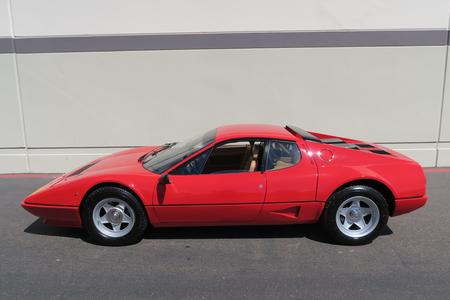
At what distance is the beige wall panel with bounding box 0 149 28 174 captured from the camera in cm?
714

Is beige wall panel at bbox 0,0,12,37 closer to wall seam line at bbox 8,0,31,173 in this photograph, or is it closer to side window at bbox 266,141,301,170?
wall seam line at bbox 8,0,31,173

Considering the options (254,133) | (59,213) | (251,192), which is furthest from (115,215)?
(254,133)

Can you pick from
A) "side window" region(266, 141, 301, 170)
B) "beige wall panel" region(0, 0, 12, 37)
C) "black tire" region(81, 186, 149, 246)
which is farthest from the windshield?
"beige wall panel" region(0, 0, 12, 37)

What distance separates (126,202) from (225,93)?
3.76 m

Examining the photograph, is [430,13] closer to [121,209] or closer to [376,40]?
[376,40]

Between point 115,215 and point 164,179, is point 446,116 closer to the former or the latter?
point 164,179

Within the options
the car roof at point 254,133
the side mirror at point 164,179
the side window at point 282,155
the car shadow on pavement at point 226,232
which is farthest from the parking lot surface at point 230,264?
the car roof at point 254,133

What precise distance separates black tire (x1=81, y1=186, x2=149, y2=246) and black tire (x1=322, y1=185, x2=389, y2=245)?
6.49ft

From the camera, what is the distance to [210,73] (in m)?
6.89

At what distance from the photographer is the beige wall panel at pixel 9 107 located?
22.6 feet

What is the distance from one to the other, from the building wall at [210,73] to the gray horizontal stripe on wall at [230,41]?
0.02 m

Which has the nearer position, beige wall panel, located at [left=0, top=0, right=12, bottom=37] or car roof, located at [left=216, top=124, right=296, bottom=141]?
car roof, located at [left=216, top=124, right=296, bottom=141]

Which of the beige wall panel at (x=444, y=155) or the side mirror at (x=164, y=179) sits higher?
the side mirror at (x=164, y=179)

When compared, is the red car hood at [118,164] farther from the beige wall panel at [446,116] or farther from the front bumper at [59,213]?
the beige wall panel at [446,116]
